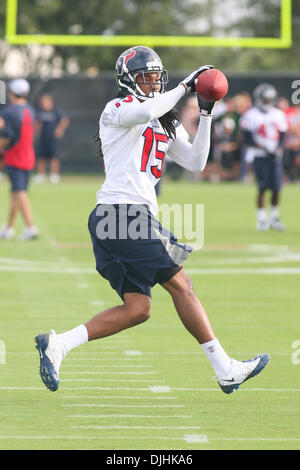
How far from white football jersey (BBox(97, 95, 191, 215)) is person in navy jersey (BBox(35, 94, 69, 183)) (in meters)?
23.5

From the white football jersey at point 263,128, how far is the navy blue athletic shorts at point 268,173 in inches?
4.5

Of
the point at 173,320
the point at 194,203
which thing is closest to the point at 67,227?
the point at 194,203

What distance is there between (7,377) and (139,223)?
1421mm

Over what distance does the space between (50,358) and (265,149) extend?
11.7m

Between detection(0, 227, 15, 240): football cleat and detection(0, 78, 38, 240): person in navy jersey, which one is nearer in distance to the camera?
detection(0, 78, 38, 240): person in navy jersey

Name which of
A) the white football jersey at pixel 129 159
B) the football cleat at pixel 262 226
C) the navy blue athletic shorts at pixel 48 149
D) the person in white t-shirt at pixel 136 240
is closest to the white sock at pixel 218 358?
the person in white t-shirt at pixel 136 240

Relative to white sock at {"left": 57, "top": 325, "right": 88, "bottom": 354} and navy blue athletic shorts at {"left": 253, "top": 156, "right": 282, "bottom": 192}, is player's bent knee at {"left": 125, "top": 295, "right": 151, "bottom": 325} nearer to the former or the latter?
white sock at {"left": 57, "top": 325, "right": 88, "bottom": 354}

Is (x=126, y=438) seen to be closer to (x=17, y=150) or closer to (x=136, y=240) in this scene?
(x=136, y=240)

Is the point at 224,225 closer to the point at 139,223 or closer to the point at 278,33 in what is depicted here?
the point at 278,33

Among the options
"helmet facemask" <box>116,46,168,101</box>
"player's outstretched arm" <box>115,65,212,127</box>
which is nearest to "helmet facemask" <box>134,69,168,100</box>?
"helmet facemask" <box>116,46,168,101</box>

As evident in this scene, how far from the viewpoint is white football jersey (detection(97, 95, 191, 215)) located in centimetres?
655

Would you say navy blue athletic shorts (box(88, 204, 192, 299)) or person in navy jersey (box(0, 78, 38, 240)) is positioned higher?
navy blue athletic shorts (box(88, 204, 192, 299))

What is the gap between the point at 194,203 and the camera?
23000 millimetres

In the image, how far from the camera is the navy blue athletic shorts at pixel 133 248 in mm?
6469
